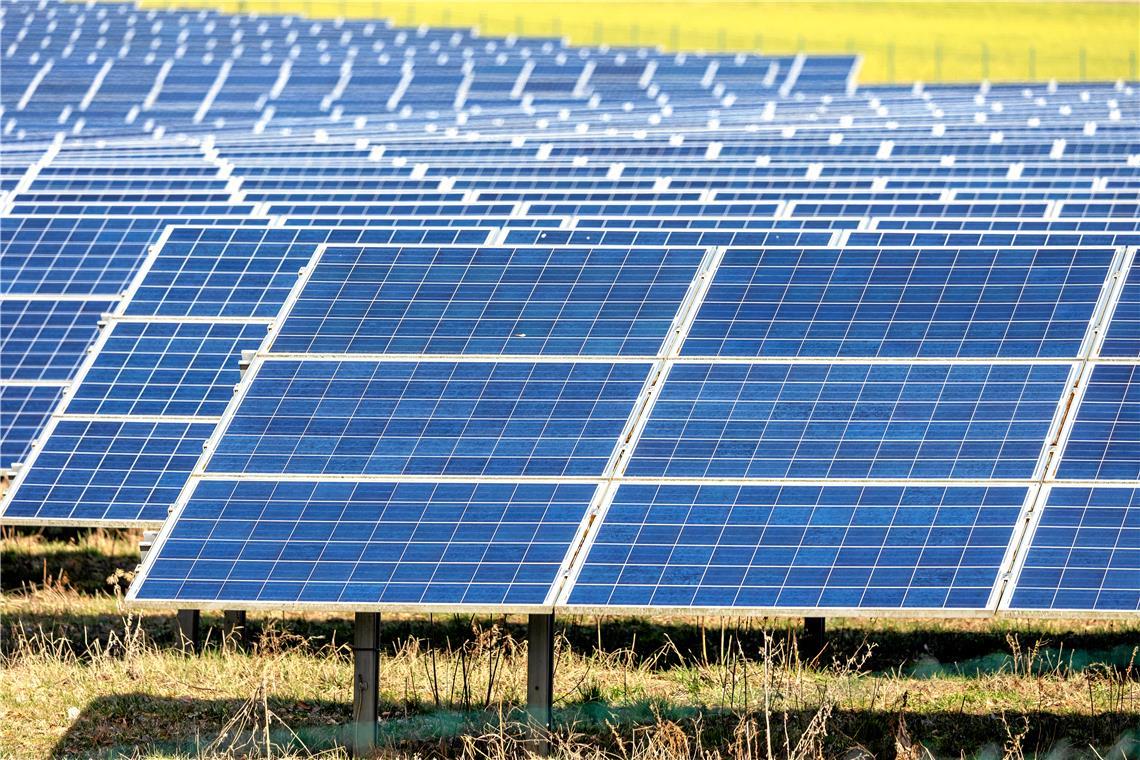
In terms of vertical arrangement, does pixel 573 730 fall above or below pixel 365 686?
below

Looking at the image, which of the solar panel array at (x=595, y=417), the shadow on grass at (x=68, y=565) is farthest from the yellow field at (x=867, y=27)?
the shadow on grass at (x=68, y=565)

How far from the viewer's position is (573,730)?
12875 mm

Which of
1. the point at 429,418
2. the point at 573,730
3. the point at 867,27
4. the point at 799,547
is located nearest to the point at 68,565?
the point at 429,418

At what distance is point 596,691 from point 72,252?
33.5 ft

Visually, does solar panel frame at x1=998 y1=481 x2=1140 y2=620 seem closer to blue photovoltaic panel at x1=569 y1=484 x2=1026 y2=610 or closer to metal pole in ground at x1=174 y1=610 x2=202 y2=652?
blue photovoltaic panel at x1=569 y1=484 x2=1026 y2=610

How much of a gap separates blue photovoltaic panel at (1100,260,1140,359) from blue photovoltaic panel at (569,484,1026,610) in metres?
1.69

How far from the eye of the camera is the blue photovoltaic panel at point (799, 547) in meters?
11.2

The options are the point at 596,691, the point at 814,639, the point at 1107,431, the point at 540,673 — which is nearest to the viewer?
the point at 540,673

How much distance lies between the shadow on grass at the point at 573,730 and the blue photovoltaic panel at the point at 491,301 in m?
2.79

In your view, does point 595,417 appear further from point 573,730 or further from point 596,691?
point 596,691

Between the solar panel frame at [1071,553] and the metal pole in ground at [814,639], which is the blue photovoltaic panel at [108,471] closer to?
the metal pole in ground at [814,639]

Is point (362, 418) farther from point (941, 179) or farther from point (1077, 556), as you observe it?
point (941, 179)

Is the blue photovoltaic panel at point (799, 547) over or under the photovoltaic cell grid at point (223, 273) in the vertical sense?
under

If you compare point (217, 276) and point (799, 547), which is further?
point (217, 276)
